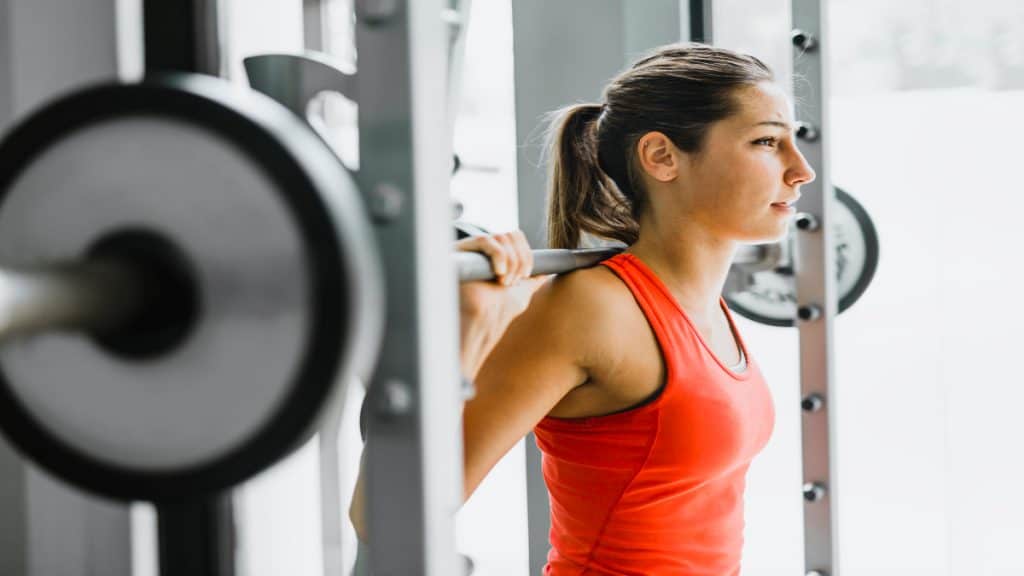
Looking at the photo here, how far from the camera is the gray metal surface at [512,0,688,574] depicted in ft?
6.15

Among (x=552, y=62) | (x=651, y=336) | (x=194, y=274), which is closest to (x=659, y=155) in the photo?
(x=651, y=336)

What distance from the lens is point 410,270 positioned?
0.56 metres

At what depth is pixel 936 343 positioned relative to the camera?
2.63 m

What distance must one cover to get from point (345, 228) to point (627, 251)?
988 millimetres

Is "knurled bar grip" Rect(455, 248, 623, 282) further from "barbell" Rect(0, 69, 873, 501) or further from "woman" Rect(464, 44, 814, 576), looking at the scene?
"barbell" Rect(0, 69, 873, 501)

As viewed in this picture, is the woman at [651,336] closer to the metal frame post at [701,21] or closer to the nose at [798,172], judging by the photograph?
the nose at [798,172]

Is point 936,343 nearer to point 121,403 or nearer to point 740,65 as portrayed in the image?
point 740,65

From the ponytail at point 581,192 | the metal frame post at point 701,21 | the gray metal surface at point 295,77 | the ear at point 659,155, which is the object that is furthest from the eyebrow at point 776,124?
the gray metal surface at point 295,77

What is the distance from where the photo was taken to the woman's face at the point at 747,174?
1.34 metres

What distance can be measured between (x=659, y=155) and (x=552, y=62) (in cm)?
61

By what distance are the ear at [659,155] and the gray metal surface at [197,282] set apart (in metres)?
1.00

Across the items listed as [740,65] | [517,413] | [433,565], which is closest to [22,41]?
[517,413]

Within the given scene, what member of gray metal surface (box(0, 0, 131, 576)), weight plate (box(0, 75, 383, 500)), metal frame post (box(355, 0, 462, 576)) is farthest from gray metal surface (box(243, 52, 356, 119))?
gray metal surface (box(0, 0, 131, 576))

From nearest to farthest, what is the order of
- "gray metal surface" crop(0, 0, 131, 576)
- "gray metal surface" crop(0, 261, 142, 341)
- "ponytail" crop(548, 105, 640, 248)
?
"gray metal surface" crop(0, 261, 142, 341), "gray metal surface" crop(0, 0, 131, 576), "ponytail" crop(548, 105, 640, 248)
